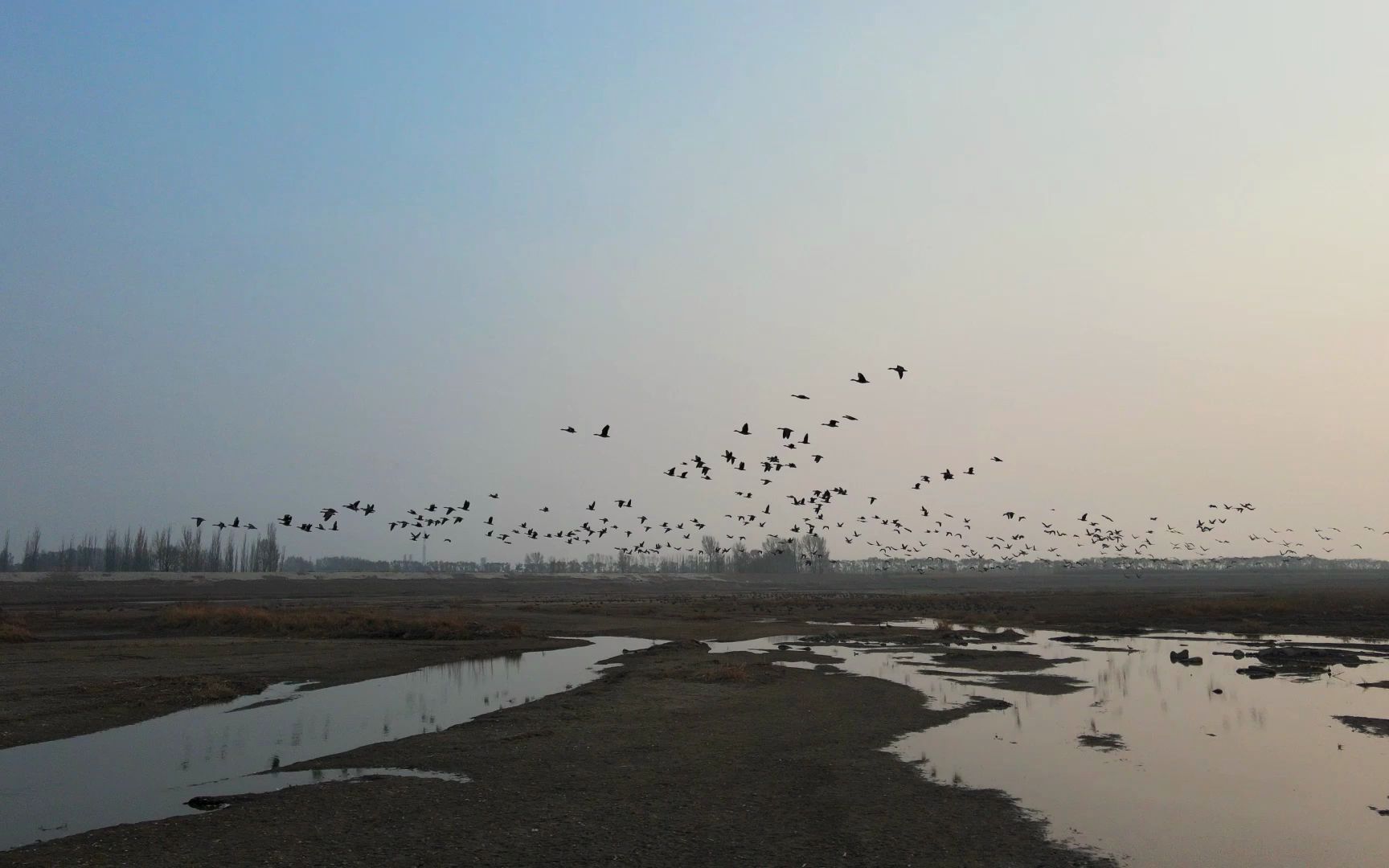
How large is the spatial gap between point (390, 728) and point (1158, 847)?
17194mm

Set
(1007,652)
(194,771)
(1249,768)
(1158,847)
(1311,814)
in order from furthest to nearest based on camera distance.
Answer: (1007,652) → (1249,768) → (194,771) → (1311,814) → (1158,847)

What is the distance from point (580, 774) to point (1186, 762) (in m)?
13.0

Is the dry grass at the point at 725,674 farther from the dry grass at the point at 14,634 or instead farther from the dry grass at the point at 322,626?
the dry grass at the point at 14,634

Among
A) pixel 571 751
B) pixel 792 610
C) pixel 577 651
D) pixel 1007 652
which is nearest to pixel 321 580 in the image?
pixel 792 610

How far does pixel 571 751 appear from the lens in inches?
728

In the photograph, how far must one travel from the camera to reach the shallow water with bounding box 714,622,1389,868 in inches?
531

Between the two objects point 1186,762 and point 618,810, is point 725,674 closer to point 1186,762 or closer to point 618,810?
point 1186,762

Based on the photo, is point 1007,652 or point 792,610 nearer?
point 1007,652

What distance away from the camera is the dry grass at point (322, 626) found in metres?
47.9

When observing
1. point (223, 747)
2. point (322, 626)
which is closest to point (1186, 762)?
point (223, 747)

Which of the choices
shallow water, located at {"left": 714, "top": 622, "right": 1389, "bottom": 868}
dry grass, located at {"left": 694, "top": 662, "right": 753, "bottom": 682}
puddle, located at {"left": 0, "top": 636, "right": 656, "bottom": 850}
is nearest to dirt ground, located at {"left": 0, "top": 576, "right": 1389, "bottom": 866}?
dry grass, located at {"left": 694, "top": 662, "right": 753, "bottom": 682}

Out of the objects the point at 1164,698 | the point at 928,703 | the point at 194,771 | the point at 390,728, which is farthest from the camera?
the point at 1164,698

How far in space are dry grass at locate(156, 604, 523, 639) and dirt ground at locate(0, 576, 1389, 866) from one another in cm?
310

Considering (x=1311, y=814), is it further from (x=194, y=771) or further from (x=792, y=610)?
(x=792, y=610)
